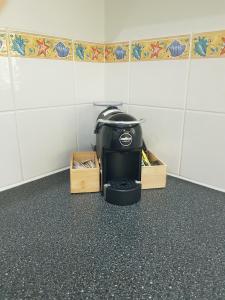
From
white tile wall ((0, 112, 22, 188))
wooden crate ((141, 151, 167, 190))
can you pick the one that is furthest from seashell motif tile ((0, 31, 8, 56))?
wooden crate ((141, 151, 167, 190))

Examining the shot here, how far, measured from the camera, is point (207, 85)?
749 mm

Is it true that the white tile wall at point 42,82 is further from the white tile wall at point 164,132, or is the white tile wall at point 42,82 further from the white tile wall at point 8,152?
the white tile wall at point 164,132

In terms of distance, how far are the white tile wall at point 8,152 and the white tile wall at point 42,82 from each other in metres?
0.06

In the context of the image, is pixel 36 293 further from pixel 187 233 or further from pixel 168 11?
pixel 168 11

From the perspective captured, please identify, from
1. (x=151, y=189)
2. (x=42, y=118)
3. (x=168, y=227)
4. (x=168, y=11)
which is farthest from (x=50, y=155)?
(x=168, y=11)

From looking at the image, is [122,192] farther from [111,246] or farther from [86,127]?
[86,127]

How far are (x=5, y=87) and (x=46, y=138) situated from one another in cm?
22

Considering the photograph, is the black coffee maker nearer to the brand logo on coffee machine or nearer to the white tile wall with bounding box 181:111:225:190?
the brand logo on coffee machine

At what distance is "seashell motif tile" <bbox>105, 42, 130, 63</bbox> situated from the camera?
3.05 ft

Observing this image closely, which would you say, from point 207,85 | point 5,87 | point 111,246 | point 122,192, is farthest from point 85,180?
point 207,85

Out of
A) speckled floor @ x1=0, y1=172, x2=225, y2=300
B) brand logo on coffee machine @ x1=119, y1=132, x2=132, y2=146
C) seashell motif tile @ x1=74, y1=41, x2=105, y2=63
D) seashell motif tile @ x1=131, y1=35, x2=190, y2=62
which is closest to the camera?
speckled floor @ x1=0, y1=172, x2=225, y2=300

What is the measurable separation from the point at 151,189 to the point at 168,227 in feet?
0.69

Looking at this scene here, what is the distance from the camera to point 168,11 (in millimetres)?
791

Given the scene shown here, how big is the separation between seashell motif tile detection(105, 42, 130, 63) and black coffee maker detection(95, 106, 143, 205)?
298 millimetres
